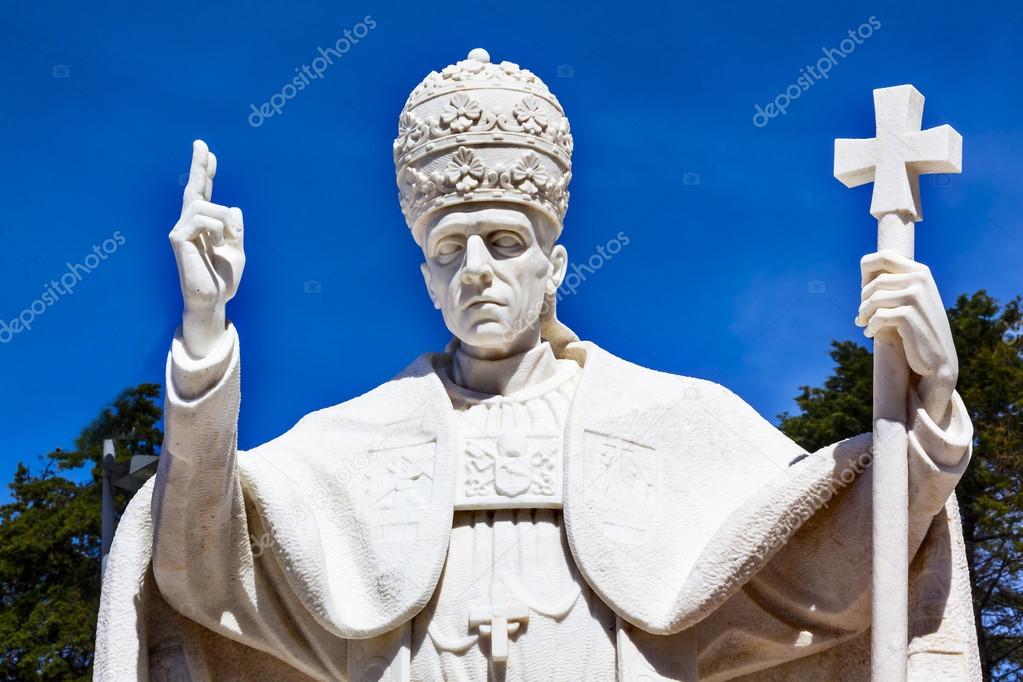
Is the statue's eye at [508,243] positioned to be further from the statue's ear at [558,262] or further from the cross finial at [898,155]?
the cross finial at [898,155]

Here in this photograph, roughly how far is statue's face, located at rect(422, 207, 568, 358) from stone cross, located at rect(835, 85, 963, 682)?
1.53 meters

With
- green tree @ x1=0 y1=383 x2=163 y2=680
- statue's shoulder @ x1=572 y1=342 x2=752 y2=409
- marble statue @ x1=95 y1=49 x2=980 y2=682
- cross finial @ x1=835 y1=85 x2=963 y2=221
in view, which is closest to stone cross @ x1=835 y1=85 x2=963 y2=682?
cross finial @ x1=835 y1=85 x2=963 y2=221

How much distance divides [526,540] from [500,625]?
0.47 metres

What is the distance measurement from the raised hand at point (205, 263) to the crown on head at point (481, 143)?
1.16 m

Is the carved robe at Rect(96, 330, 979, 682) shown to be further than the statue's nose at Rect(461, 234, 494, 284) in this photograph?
No

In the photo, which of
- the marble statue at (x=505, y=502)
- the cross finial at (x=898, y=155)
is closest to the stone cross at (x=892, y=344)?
the cross finial at (x=898, y=155)

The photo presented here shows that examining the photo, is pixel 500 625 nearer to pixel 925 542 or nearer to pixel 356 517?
pixel 356 517

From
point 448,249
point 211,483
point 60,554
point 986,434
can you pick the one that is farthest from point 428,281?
point 60,554

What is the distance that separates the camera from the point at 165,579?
9773 millimetres

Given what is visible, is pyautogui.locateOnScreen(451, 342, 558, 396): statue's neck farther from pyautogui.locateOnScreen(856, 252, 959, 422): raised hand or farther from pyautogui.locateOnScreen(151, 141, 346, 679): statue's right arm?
pyautogui.locateOnScreen(856, 252, 959, 422): raised hand

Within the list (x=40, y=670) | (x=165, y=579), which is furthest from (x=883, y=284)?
(x=40, y=670)

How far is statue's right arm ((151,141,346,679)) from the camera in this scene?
922 cm

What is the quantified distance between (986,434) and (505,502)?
1342cm

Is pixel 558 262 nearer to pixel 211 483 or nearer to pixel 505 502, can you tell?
pixel 505 502
